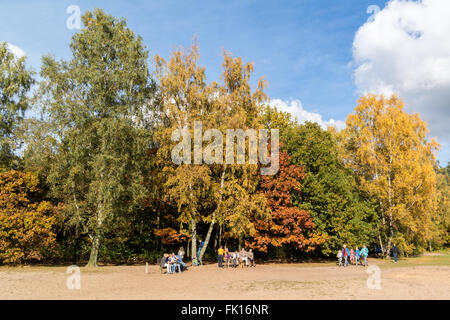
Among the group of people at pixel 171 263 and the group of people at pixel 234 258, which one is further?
the group of people at pixel 234 258

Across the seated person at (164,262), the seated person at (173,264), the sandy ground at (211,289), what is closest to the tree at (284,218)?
the seated person at (173,264)

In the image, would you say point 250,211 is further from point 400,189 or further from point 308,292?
point 400,189

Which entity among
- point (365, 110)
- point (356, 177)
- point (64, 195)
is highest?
point (365, 110)

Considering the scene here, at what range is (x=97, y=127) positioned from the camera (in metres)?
23.3

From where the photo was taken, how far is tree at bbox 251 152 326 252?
2875cm

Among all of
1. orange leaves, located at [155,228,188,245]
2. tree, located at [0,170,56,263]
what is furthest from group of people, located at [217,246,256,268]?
tree, located at [0,170,56,263]

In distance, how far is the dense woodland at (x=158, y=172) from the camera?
2334 centimetres

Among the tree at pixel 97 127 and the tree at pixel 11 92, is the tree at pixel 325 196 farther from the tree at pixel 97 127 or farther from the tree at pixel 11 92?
the tree at pixel 11 92

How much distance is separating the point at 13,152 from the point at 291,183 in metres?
24.0

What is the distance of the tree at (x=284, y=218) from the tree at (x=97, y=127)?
36.5ft
